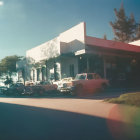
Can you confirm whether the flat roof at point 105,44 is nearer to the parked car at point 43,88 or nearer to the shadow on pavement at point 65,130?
the parked car at point 43,88

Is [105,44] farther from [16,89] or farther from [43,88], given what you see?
[16,89]

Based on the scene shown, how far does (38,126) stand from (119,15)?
153 feet

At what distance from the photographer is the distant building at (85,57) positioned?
1965 centimetres

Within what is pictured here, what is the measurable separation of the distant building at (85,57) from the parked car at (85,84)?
3.69 meters

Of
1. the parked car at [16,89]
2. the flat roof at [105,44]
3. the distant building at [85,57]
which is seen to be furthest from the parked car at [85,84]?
the parked car at [16,89]

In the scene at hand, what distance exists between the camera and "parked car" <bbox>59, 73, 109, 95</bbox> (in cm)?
1362

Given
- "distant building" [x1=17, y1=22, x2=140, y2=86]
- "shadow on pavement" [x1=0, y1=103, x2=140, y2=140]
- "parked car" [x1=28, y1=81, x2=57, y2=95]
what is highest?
"distant building" [x1=17, y1=22, x2=140, y2=86]

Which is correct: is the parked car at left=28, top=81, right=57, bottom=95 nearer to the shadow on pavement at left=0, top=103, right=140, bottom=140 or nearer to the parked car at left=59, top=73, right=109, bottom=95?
the parked car at left=59, top=73, right=109, bottom=95

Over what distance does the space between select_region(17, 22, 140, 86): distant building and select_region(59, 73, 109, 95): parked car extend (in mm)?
3695

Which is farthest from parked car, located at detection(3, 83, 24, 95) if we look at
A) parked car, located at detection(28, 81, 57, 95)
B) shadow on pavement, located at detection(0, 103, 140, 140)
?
shadow on pavement, located at detection(0, 103, 140, 140)

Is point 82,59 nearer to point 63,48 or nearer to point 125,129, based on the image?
point 63,48

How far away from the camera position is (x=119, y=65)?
24438mm

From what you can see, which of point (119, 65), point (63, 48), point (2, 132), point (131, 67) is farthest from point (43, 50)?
point (2, 132)

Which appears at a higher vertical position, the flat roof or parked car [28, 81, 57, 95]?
the flat roof
